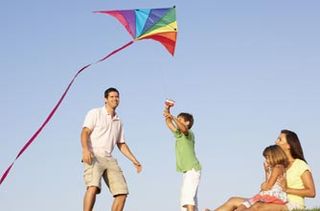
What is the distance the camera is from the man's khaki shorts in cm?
972

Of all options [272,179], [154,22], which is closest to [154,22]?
[154,22]

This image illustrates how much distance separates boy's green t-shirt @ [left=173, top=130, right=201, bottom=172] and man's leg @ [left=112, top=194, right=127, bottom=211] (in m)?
1.22

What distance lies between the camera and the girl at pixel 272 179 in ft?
29.1

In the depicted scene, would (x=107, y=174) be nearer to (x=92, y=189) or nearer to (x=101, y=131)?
(x=92, y=189)

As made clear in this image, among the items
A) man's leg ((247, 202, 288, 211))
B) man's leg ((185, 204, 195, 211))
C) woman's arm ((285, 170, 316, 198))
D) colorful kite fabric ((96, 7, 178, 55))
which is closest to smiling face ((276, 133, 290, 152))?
woman's arm ((285, 170, 316, 198))

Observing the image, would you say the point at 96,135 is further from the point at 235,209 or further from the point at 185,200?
the point at 235,209

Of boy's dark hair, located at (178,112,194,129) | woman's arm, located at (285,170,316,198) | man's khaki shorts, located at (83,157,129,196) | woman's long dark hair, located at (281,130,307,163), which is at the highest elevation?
boy's dark hair, located at (178,112,194,129)

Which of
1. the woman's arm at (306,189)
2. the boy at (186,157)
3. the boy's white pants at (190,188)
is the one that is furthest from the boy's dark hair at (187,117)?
the woman's arm at (306,189)

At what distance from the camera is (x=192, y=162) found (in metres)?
10.6

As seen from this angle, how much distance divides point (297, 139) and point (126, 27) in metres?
4.62

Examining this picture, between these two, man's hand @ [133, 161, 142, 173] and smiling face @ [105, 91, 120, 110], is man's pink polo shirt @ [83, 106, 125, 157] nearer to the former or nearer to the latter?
smiling face @ [105, 91, 120, 110]

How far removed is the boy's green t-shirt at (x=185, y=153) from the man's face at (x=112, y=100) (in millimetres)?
1243

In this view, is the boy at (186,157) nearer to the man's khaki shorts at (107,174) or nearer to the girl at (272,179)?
the man's khaki shorts at (107,174)

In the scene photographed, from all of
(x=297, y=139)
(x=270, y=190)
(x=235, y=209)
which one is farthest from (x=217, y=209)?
(x=297, y=139)
